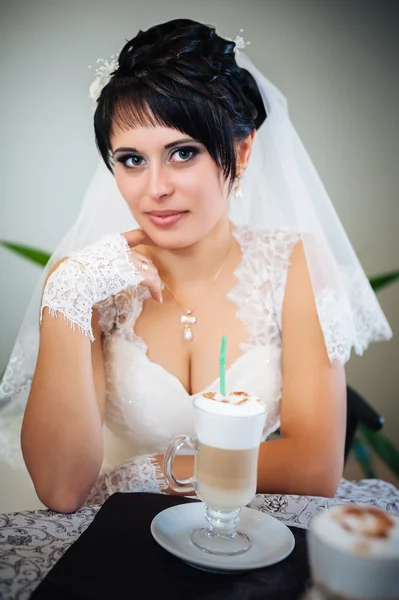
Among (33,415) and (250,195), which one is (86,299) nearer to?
(33,415)

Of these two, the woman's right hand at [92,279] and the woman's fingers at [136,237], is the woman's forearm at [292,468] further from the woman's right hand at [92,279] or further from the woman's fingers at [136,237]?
the woman's fingers at [136,237]

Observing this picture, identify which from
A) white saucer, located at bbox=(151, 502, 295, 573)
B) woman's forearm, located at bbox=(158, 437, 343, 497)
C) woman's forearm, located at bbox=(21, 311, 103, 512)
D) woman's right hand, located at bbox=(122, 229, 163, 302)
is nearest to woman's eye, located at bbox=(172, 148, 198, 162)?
woman's right hand, located at bbox=(122, 229, 163, 302)

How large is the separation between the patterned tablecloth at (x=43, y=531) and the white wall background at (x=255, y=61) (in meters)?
1.59

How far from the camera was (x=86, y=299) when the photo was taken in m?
1.32

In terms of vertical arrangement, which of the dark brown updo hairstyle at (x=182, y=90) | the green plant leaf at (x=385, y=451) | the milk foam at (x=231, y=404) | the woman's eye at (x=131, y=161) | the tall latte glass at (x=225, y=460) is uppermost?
the dark brown updo hairstyle at (x=182, y=90)

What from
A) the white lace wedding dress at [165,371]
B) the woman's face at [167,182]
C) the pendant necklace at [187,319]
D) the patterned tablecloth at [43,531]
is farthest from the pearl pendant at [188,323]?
the patterned tablecloth at [43,531]

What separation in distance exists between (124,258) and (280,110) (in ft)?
2.24

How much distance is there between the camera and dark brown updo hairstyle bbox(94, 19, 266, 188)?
141 cm

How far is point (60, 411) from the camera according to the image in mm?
1271

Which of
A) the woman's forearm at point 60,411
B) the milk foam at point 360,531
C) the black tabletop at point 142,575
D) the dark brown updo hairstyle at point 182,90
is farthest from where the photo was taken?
the dark brown updo hairstyle at point 182,90

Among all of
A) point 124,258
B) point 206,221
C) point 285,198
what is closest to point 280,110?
point 285,198

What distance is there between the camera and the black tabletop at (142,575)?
732mm

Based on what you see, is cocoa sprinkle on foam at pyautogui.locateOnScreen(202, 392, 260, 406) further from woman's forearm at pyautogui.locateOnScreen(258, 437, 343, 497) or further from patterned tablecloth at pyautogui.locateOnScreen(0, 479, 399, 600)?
woman's forearm at pyautogui.locateOnScreen(258, 437, 343, 497)

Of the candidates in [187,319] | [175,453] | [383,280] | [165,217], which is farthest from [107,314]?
[383,280]
